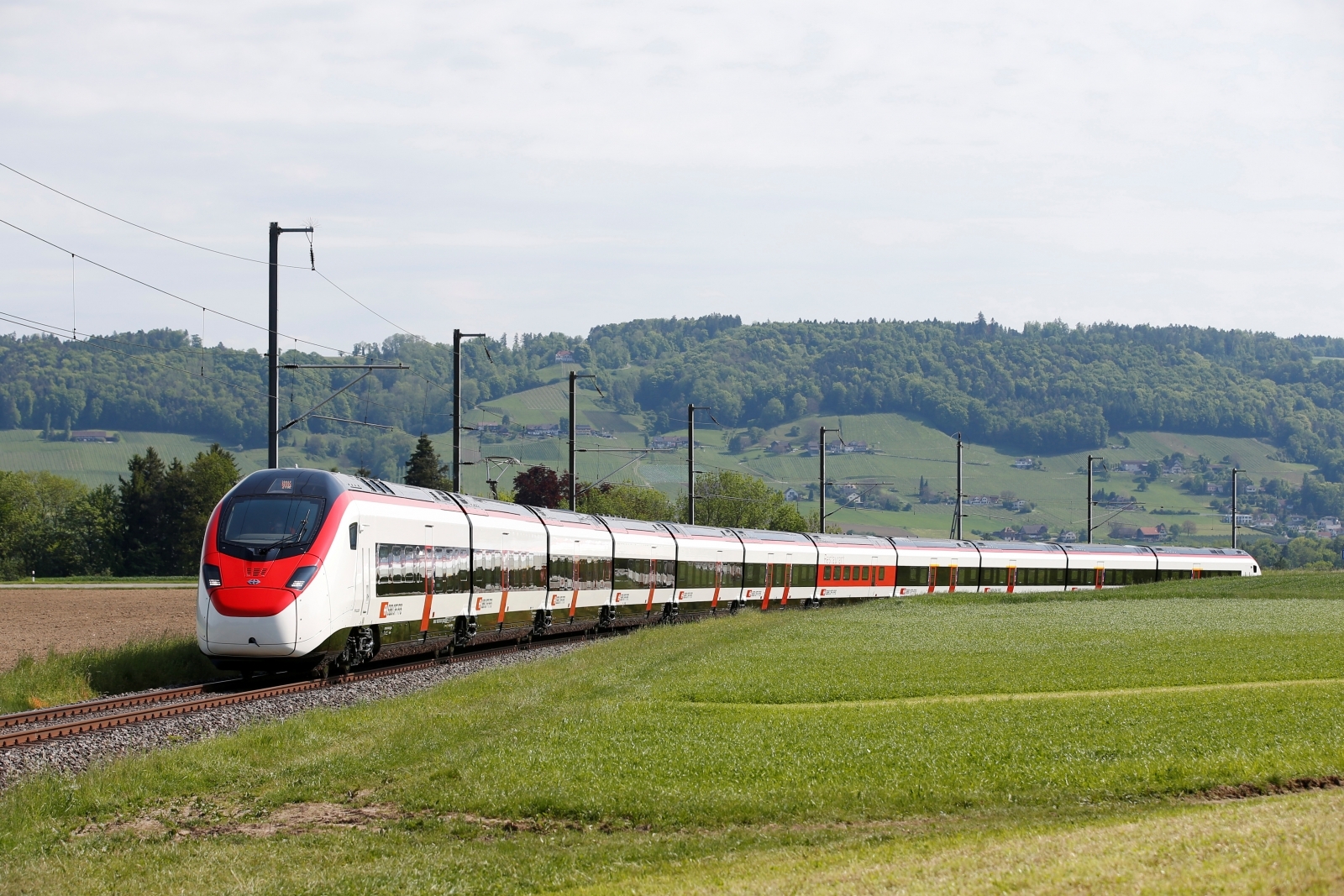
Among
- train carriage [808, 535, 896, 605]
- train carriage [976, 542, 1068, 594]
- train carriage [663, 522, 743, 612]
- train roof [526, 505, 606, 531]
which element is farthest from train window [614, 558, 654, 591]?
train carriage [976, 542, 1068, 594]

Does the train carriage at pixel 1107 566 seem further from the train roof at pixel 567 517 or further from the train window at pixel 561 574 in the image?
the train window at pixel 561 574

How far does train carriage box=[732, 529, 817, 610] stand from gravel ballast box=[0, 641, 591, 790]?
2946cm

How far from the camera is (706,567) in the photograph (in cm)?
5462

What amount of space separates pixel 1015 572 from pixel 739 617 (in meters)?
28.5

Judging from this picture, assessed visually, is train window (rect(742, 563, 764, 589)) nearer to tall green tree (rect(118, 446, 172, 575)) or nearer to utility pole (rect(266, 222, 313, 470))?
utility pole (rect(266, 222, 313, 470))

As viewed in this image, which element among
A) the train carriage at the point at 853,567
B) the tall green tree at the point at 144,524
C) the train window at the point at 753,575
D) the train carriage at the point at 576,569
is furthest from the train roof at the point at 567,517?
the tall green tree at the point at 144,524

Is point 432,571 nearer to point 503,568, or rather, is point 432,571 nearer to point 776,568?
point 503,568

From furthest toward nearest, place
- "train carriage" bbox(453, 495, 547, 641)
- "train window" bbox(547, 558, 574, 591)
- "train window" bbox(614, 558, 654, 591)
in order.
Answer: "train window" bbox(614, 558, 654, 591), "train window" bbox(547, 558, 574, 591), "train carriage" bbox(453, 495, 547, 641)

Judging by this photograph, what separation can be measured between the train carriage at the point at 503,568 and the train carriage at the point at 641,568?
6686mm

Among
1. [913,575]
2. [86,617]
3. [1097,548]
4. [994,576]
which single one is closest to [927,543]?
[913,575]

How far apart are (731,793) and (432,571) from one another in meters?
16.6

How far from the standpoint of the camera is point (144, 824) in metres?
14.9

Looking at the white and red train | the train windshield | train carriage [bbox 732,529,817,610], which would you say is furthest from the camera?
train carriage [bbox 732,529,817,610]

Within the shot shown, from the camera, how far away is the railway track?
64.6ft
